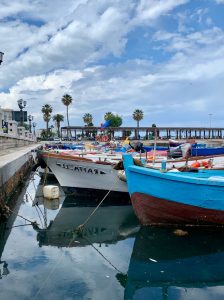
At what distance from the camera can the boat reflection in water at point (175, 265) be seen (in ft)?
20.6

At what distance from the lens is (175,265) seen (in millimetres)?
7414

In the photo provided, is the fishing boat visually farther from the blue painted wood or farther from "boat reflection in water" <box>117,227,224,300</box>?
"boat reflection in water" <box>117,227,224,300</box>

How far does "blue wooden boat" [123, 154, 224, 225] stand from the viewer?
8688mm

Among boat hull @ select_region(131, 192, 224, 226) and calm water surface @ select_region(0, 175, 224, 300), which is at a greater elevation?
boat hull @ select_region(131, 192, 224, 226)

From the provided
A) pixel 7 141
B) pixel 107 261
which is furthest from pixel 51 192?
pixel 7 141

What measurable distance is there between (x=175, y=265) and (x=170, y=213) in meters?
1.93

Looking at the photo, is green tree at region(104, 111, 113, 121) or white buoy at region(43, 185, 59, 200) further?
green tree at region(104, 111, 113, 121)

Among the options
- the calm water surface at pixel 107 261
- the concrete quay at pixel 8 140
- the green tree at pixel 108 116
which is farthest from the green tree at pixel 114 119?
the calm water surface at pixel 107 261

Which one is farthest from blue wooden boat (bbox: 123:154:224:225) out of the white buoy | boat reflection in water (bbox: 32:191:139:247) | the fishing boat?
the white buoy

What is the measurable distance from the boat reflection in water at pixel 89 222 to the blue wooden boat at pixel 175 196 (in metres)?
0.99

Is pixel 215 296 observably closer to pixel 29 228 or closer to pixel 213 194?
pixel 213 194

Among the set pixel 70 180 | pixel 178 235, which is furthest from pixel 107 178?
pixel 178 235

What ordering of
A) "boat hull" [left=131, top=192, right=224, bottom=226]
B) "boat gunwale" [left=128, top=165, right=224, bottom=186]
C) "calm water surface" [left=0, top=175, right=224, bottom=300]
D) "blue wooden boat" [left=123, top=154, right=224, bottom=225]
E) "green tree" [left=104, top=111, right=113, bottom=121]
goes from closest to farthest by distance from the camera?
1. "calm water surface" [left=0, top=175, right=224, bottom=300]
2. "boat gunwale" [left=128, top=165, right=224, bottom=186]
3. "blue wooden boat" [left=123, top=154, right=224, bottom=225]
4. "boat hull" [left=131, top=192, right=224, bottom=226]
5. "green tree" [left=104, top=111, right=113, bottom=121]

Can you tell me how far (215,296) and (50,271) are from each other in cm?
308
